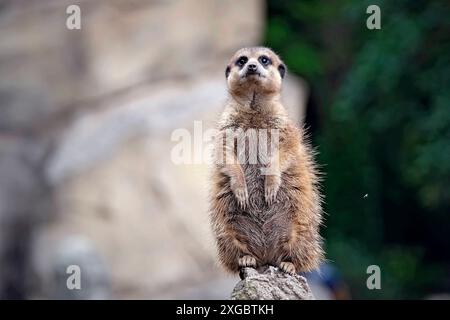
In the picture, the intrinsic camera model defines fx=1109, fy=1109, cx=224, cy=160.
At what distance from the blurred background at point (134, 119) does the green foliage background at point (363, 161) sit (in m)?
0.10

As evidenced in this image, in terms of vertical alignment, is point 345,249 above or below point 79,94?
below

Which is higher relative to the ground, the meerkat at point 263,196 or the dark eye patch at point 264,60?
the dark eye patch at point 264,60

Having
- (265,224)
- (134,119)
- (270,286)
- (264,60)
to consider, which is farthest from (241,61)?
(134,119)

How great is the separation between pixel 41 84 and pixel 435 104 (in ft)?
13.4

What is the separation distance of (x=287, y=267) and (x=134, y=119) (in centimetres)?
676

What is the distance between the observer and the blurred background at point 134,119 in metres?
10.6

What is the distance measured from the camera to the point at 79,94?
11469 mm

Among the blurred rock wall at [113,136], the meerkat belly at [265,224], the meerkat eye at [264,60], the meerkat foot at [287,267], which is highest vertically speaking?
the blurred rock wall at [113,136]

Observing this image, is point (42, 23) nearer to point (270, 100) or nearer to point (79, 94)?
point (79, 94)

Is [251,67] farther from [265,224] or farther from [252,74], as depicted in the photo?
[265,224]

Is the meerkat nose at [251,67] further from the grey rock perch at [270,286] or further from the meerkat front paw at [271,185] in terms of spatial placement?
the grey rock perch at [270,286]

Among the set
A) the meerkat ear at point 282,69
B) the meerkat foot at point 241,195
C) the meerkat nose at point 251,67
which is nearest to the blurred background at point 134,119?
the meerkat ear at point 282,69

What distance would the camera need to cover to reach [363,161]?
46.7 feet
